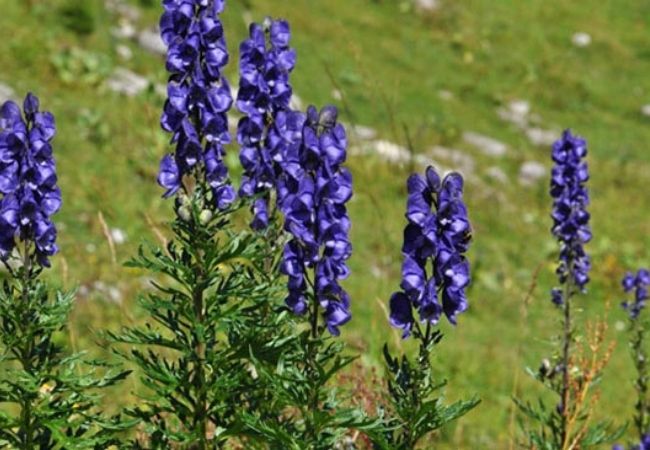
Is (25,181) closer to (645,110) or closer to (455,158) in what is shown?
(455,158)

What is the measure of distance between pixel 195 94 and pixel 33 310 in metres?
1.13

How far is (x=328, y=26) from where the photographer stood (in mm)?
24266

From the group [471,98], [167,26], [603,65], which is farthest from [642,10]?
[167,26]

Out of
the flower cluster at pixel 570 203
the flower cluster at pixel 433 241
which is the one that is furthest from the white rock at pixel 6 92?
the flower cluster at pixel 433 241

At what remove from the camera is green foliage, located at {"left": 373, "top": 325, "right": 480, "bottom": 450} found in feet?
12.6

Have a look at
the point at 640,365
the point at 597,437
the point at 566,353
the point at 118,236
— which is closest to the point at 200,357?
the point at 597,437

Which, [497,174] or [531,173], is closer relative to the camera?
[497,174]

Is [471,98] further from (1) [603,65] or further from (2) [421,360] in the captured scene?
(2) [421,360]

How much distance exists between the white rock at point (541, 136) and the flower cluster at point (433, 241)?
65.3 feet

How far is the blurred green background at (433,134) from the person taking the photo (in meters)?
10.9

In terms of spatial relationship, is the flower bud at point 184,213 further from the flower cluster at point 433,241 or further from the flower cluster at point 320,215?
the flower cluster at point 433,241

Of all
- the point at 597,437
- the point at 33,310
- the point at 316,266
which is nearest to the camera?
the point at 316,266

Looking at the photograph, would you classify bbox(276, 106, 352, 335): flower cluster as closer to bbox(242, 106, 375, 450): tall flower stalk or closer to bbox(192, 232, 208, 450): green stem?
bbox(242, 106, 375, 450): tall flower stalk

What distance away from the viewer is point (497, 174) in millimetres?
20656
